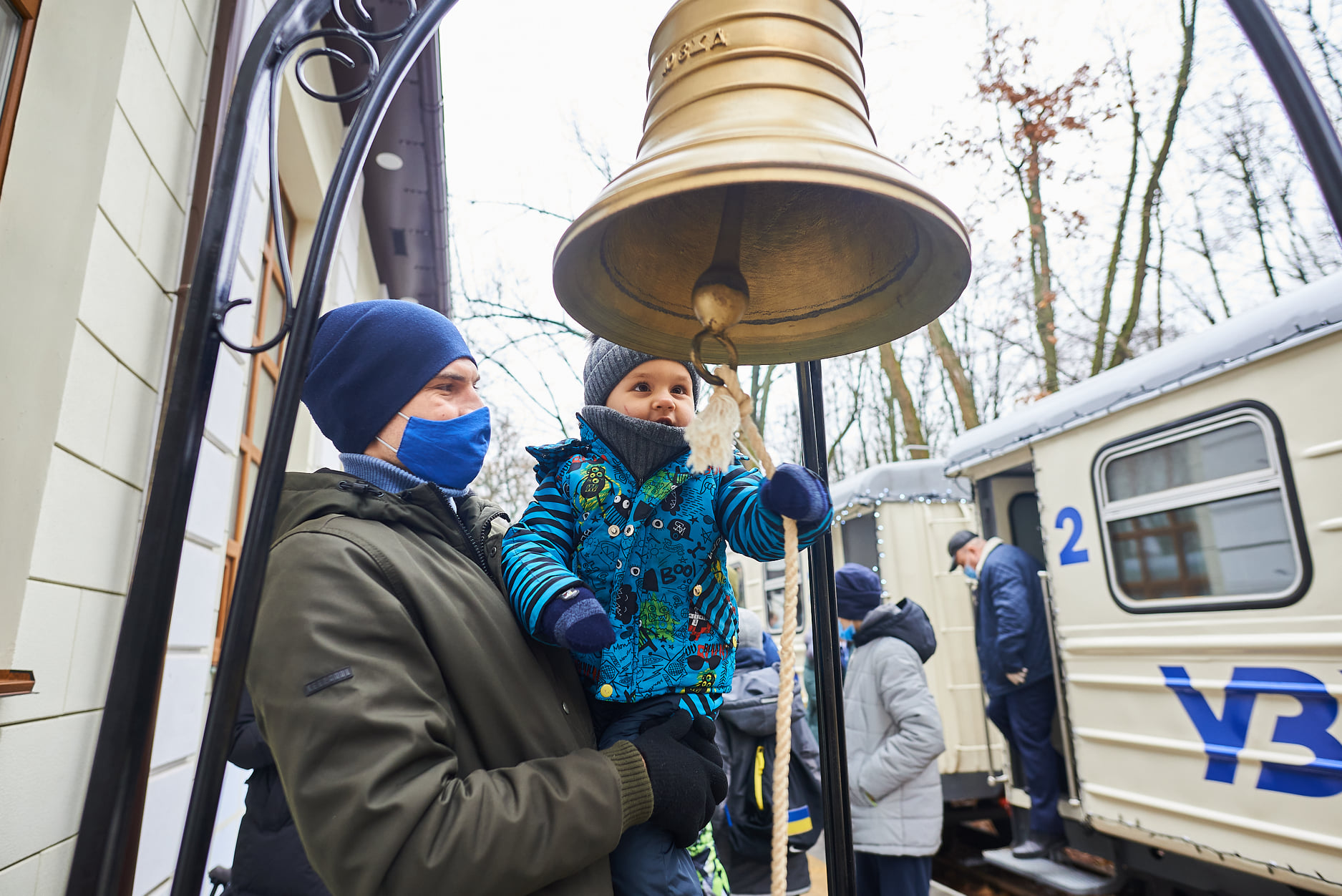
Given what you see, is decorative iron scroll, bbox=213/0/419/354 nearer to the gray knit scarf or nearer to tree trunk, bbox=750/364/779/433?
the gray knit scarf

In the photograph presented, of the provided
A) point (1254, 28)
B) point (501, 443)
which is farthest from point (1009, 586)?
point (501, 443)

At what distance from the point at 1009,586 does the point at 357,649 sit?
538 centimetres

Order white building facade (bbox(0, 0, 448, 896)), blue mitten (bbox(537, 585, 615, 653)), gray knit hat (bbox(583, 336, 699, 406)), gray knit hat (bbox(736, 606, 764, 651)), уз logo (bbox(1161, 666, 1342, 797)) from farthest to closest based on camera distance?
gray knit hat (bbox(736, 606, 764, 651)) → уз logo (bbox(1161, 666, 1342, 797)) → white building facade (bbox(0, 0, 448, 896)) → gray knit hat (bbox(583, 336, 699, 406)) → blue mitten (bbox(537, 585, 615, 653))

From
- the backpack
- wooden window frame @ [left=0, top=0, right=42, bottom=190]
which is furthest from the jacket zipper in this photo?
the backpack

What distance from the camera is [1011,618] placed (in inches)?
221

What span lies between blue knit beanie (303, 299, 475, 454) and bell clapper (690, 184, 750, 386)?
68 centimetres

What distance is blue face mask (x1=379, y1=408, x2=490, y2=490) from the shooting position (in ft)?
4.84

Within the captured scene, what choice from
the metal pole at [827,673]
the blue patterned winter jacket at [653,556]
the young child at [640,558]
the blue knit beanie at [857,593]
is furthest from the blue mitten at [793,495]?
the blue knit beanie at [857,593]

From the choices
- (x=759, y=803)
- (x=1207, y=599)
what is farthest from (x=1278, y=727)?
(x=759, y=803)

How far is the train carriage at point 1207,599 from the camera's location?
3.63 meters

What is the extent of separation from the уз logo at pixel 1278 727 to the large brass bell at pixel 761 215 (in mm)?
3646

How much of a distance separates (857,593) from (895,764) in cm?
94

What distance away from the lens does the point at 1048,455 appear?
17.6ft

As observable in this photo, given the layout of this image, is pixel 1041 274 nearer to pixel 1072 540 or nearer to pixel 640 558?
pixel 1072 540
